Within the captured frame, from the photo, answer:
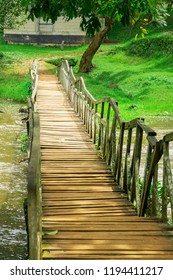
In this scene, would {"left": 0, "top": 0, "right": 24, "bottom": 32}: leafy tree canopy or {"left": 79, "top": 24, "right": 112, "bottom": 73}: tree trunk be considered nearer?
{"left": 79, "top": 24, "right": 112, "bottom": 73}: tree trunk

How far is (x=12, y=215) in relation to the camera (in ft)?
36.2

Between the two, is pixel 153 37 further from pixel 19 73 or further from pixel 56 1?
pixel 56 1

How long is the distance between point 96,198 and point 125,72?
76.8 feet

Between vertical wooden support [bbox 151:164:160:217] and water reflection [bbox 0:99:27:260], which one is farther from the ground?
vertical wooden support [bbox 151:164:160:217]

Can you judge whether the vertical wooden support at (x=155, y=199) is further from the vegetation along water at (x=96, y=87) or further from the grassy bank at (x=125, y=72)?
the grassy bank at (x=125, y=72)

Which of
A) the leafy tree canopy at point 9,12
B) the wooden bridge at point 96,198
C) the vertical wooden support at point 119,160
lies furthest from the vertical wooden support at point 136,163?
the leafy tree canopy at point 9,12

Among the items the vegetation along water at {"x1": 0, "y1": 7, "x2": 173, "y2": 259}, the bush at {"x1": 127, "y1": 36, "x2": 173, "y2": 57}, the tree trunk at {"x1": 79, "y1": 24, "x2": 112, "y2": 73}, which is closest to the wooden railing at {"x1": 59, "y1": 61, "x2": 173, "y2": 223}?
the vegetation along water at {"x1": 0, "y1": 7, "x2": 173, "y2": 259}

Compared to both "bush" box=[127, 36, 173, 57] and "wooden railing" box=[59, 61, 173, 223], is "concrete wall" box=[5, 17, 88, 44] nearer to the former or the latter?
"bush" box=[127, 36, 173, 57]

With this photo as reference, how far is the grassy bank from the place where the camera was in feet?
82.6

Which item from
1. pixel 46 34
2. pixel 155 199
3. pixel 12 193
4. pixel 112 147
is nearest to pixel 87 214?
pixel 155 199

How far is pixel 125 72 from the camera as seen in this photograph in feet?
101

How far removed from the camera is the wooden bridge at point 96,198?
5336mm

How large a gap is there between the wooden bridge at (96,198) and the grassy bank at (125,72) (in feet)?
38.7
